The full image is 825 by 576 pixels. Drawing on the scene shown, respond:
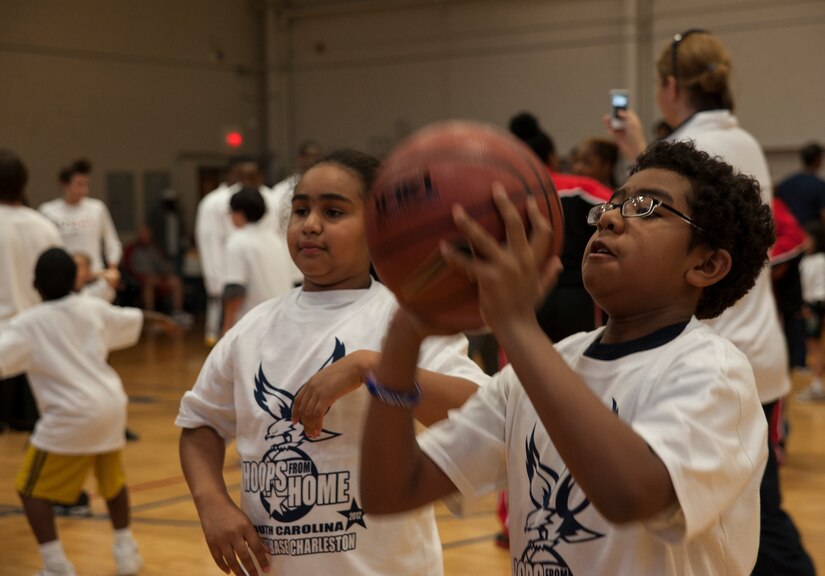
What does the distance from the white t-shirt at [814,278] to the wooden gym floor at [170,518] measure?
53.2 inches

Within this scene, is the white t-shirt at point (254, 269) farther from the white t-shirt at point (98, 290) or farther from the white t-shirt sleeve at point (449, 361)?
the white t-shirt sleeve at point (449, 361)

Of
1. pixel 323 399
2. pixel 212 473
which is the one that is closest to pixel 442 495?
pixel 323 399

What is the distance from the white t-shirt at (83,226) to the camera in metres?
8.79

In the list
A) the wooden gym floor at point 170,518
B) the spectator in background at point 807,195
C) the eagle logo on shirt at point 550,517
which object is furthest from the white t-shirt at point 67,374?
the spectator in background at point 807,195

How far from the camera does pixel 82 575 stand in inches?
172

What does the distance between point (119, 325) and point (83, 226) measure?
4414 millimetres

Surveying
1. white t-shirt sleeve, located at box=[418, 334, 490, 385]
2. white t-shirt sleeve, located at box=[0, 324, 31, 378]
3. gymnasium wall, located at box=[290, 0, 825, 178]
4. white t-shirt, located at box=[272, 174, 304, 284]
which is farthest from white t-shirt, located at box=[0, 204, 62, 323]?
gymnasium wall, located at box=[290, 0, 825, 178]

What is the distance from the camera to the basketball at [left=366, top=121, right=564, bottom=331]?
1.45m

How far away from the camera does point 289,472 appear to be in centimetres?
217

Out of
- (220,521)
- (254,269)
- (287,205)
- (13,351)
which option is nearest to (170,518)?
(13,351)

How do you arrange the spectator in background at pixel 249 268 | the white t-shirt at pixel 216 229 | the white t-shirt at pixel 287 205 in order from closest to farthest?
the white t-shirt at pixel 287 205
the spectator in background at pixel 249 268
the white t-shirt at pixel 216 229

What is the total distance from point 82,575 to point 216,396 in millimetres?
2420

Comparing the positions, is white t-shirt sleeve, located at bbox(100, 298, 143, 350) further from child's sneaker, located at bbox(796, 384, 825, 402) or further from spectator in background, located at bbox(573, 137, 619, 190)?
child's sneaker, located at bbox(796, 384, 825, 402)

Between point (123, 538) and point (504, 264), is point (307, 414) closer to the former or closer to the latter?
point (504, 264)
